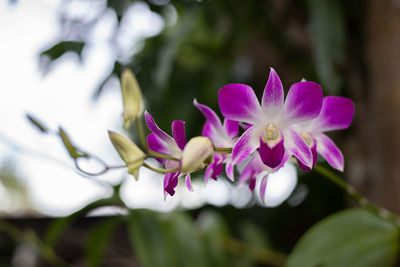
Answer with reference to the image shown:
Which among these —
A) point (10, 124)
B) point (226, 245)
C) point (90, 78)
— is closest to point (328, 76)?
point (226, 245)

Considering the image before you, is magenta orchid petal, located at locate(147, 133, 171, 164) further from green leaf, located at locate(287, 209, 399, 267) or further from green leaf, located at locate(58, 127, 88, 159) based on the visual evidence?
green leaf, located at locate(287, 209, 399, 267)

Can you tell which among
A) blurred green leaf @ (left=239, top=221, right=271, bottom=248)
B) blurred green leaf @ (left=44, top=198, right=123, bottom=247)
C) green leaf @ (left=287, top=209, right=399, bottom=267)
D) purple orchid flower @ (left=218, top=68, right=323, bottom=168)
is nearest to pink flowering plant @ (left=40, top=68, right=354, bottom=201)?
purple orchid flower @ (left=218, top=68, right=323, bottom=168)

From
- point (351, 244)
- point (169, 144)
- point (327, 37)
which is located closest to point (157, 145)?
point (169, 144)

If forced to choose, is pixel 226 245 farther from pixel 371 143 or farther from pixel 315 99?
pixel 315 99

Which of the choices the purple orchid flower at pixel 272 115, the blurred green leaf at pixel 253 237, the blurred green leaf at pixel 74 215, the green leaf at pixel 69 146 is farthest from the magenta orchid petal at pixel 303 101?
the blurred green leaf at pixel 253 237

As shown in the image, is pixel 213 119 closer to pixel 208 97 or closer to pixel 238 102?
pixel 238 102

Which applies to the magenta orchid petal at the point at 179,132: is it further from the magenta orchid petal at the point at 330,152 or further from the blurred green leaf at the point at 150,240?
the blurred green leaf at the point at 150,240

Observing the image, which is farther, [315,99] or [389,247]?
[389,247]
